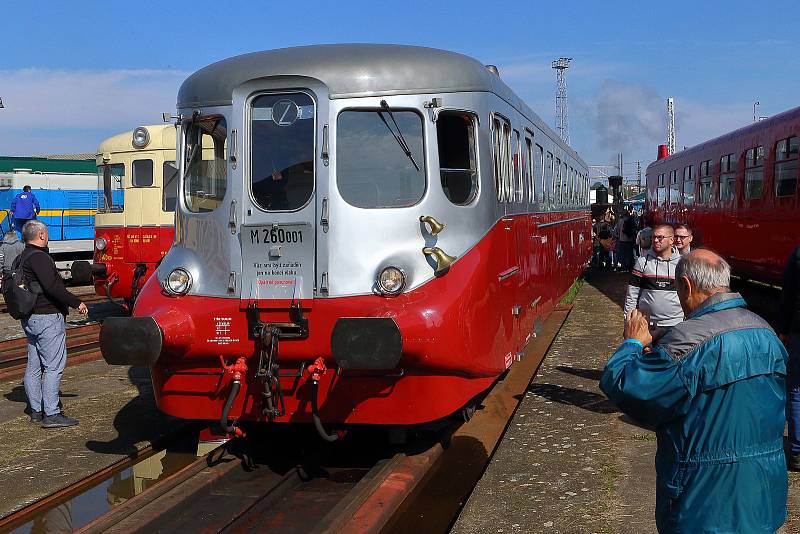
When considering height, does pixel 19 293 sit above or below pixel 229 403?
above

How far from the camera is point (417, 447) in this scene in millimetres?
7035

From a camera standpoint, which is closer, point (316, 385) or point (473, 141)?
point (316, 385)

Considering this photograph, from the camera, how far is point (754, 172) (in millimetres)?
15469

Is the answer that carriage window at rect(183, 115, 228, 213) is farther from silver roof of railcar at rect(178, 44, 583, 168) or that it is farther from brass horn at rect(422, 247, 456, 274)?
brass horn at rect(422, 247, 456, 274)

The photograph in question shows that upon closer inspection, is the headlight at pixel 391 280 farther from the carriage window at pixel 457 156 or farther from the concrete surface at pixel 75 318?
the concrete surface at pixel 75 318

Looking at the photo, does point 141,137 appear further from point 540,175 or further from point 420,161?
point 420,161

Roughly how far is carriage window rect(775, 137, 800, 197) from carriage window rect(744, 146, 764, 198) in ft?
2.64

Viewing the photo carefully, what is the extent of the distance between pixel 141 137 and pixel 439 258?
8896 mm

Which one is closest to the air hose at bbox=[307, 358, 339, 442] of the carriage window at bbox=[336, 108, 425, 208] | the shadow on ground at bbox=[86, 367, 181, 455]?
the carriage window at bbox=[336, 108, 425, 208]

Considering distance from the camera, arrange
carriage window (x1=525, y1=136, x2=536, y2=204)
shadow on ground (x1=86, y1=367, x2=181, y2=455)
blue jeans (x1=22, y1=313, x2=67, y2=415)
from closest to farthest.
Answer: shadow on ground (x1=86, y1=367, x2=181, y2=455), blue jeans (x1=22, y1=313, x2=67, y2=415), carriage window (x1=525, y1=136, x2=536, y2=204)

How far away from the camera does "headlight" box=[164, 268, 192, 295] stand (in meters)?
6.43

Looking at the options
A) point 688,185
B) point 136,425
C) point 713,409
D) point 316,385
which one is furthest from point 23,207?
point 713,409

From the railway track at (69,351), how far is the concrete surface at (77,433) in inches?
24.9

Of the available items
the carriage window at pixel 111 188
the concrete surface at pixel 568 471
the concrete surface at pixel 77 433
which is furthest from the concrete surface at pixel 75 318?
the concrete surface at pixel 568 471
